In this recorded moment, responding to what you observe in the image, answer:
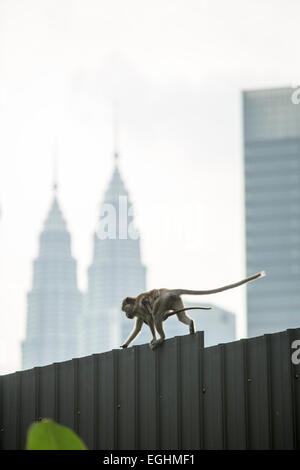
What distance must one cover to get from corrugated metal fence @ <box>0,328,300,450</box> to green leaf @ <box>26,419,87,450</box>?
6840mm

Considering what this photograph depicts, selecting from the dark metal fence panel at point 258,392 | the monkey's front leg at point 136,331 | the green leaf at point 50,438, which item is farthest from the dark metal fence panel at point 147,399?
the green leaf at point 50,438

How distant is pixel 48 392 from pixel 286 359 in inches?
137

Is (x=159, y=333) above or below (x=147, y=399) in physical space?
above

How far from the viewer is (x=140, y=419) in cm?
969

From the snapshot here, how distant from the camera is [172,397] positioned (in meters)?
9.40

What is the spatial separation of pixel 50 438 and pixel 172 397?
7.94 m

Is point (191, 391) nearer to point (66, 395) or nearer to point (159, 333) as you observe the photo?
point (159, 333)

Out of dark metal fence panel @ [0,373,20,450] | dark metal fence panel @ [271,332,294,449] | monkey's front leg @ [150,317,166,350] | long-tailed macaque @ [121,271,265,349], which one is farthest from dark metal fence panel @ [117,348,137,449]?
dark metal fence panel @ [271,332,294,449]

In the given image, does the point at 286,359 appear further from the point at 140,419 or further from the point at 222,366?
the point at 140,419

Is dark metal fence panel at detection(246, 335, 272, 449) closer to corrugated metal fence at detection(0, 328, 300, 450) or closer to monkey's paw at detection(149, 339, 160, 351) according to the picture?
corrugated metal fence at detection(0, 328, 300, 450)

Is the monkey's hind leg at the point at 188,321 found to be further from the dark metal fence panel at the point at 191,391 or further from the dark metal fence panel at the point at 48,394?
the dark metal fence panel at the point at 48,394

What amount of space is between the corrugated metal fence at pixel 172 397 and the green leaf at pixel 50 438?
269 inches

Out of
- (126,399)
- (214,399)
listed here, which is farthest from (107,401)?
(214,399)
